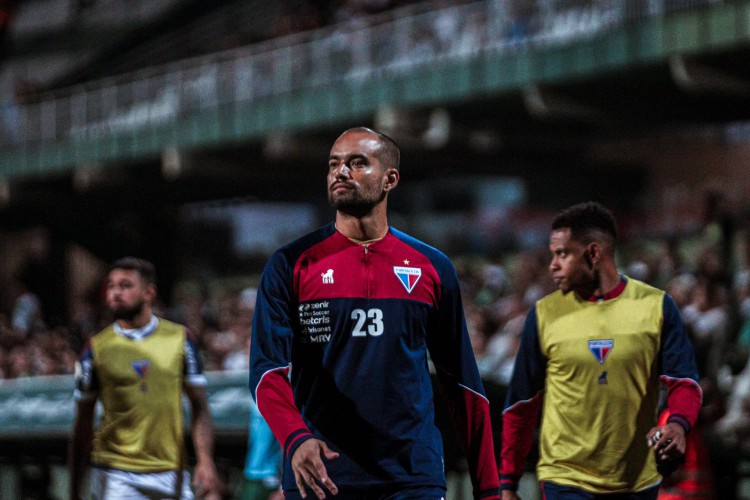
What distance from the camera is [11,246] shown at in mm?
36281

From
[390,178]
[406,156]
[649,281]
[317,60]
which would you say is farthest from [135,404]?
[406,156]

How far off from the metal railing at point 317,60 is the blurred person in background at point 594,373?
424 inches

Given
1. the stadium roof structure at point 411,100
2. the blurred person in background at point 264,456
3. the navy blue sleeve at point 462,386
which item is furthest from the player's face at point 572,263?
the stadium roof structure at point 411,100

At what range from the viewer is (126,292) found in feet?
24.1

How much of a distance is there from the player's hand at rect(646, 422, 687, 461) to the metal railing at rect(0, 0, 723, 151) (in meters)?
11.5

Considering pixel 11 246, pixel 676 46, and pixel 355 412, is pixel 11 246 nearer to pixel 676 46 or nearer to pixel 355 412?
pixel 676 46

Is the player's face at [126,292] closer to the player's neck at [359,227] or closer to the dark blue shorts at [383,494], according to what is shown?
the player's neck at [359,227]

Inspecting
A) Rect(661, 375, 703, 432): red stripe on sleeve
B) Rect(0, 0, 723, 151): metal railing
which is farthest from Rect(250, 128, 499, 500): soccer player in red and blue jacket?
Rect(0, 0, 723, 151): metal railing

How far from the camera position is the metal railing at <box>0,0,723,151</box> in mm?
16922

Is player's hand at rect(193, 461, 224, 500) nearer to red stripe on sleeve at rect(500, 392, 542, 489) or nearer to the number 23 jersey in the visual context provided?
red stripe on sleeve at rect(500, 392, 542, 489)

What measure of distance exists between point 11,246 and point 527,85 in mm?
22446

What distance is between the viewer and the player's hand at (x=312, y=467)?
3.85 meters

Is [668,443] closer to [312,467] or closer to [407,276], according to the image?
[407,276]

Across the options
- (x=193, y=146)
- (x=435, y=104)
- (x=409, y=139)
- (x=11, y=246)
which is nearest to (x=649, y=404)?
(x=435, y=104)
